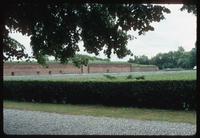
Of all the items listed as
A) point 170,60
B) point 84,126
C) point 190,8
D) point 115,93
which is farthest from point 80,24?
point 170,60

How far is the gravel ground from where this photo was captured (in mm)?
11047

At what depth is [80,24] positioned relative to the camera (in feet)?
33.8

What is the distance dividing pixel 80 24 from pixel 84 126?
12.1 feet

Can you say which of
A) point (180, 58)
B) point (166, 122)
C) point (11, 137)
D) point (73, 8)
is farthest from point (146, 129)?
point (180, 58)

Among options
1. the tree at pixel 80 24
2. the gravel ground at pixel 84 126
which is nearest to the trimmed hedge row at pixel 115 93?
the gravel ground at pixel 84 126

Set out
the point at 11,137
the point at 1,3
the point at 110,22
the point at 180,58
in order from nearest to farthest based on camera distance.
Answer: the point at 1,3 → the point at 11,137 → the point at 110,22 → the point at 180,58

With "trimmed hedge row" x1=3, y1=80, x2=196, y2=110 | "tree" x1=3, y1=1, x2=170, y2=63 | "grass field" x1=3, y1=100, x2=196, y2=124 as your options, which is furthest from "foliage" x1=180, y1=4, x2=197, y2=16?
"trimmed hedge row" x1=3, y1=80, x2=196, y2=110

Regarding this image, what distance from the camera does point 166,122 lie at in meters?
12.9

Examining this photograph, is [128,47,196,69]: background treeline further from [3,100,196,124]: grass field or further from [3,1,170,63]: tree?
[3,1,170,63]: tree

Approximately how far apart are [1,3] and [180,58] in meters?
85.9

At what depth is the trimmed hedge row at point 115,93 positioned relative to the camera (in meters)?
16.5

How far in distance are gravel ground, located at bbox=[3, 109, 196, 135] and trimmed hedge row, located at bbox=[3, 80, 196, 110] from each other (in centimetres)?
384

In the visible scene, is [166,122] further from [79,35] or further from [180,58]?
[180,58]

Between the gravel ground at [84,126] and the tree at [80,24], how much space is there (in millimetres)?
2384
